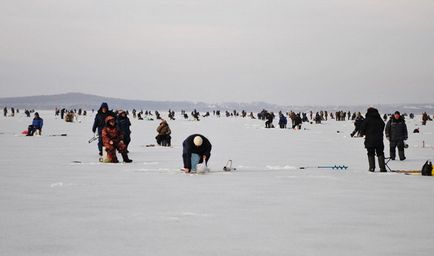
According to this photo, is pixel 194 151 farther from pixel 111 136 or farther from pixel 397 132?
pixel 397 132

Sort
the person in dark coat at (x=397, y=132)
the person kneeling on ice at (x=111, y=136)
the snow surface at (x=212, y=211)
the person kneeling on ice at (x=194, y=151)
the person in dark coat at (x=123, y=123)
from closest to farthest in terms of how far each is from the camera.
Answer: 1. the snow surface at (x=212, y=211)
2. the person kneeling on ice at (x=194, y=151)
3. the person kneeling on ice at (x=111, y=136)
4. the person in dark coat at (x=397, y=132)
5. the person in dark coat at (x=123, y=123)

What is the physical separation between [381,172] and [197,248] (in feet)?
29.8

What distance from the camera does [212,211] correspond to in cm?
783

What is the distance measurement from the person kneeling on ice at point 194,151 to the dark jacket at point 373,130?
151 inches

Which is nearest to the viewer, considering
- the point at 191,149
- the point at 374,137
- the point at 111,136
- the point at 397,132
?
the point at 191,149

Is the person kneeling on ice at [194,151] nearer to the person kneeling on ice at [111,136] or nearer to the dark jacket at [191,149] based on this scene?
the dark jacket at [191,149]

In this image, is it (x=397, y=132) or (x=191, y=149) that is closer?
(x=191, y=149)

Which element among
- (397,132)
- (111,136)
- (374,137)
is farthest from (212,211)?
(397,132)

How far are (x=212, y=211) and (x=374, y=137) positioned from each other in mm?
7217

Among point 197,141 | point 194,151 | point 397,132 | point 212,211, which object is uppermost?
point 397,132

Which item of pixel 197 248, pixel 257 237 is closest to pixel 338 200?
pixel 257 237

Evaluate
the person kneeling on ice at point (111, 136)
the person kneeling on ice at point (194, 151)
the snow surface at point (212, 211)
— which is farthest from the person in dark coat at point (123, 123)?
the person kneeling on ice at point (194, 151)

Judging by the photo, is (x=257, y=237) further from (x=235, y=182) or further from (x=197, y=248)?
(x=235, y=182)

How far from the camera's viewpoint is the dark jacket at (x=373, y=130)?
13867mm
